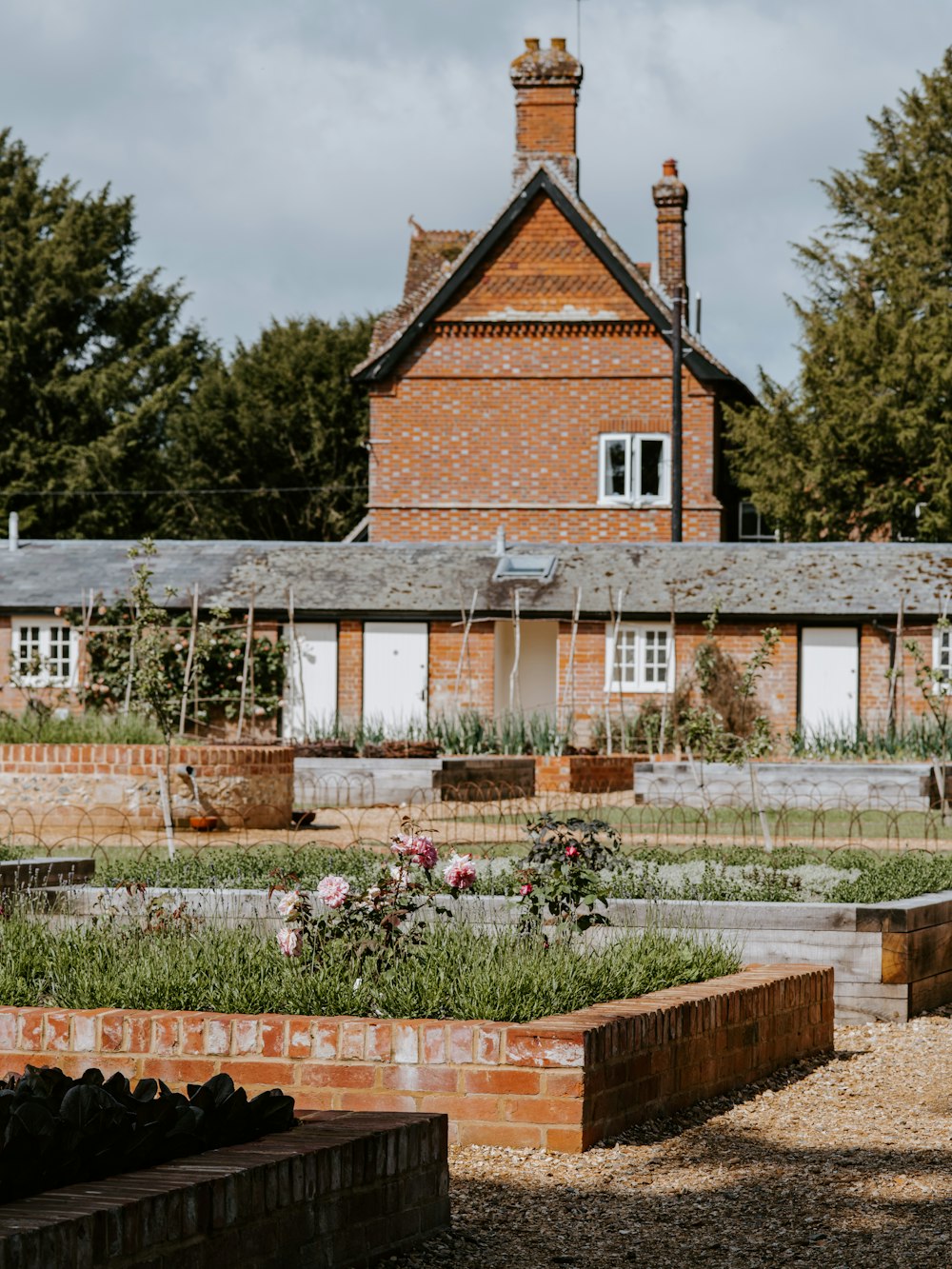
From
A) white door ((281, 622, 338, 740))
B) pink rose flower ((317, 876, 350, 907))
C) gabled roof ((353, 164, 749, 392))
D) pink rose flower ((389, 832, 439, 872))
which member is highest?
gabled roof ((353, 164, 749, 392))

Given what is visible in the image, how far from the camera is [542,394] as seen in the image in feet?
114

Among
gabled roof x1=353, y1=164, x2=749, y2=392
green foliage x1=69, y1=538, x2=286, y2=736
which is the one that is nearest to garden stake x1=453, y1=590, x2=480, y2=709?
green foliage x1=69, y1=538, x2=286, y2=736

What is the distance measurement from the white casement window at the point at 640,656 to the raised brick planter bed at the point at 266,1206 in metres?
22.5

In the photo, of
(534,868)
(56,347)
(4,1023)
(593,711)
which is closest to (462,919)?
(534,868)

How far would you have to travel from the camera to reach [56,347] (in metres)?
47.2

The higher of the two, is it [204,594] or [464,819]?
[204,594]

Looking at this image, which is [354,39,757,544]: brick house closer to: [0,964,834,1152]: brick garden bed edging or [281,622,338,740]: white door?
[281,622,338,740]: white door

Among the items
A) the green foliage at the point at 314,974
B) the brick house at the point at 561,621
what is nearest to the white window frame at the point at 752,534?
the brick house at the point at 561,621

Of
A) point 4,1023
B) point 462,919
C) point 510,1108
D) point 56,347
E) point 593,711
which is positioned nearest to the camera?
point 510,1108

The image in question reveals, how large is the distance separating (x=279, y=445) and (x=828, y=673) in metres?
25.3

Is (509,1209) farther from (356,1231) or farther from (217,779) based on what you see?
(217,779)

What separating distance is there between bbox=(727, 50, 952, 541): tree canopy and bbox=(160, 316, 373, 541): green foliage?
598 inches

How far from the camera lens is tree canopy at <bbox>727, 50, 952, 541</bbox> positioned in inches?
1334

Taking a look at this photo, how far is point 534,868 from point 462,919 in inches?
22.0
